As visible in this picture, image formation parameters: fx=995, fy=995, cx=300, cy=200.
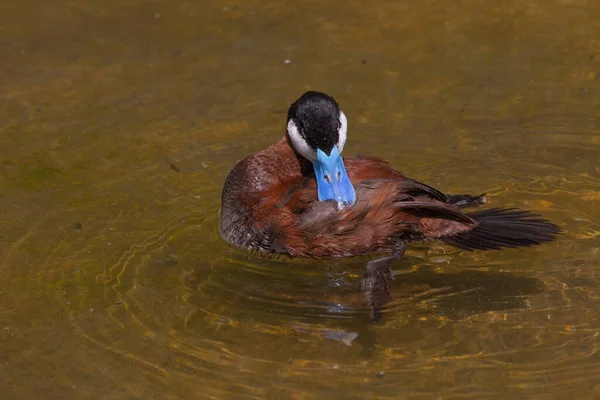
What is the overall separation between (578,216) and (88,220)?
9.01ft

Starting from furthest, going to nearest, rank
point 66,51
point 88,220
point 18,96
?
point 66,51, point 18,96, point 88,220

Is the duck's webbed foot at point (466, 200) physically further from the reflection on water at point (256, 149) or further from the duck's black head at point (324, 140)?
the duck's black head at point (324, 140)

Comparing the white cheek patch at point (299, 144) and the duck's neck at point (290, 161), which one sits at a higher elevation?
the white cheek patch at point (299, 144)

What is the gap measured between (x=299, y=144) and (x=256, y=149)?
95 centimetres

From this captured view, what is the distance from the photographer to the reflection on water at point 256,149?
4434 millimetres

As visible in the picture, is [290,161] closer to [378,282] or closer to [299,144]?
[299,144]

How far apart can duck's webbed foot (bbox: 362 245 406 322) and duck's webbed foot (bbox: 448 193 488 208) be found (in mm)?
553

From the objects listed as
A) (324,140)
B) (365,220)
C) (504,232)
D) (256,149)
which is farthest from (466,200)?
(256,149)

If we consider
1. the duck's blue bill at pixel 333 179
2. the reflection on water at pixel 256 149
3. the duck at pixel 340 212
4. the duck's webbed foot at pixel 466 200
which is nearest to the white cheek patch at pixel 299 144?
the duck at pixel 340 212

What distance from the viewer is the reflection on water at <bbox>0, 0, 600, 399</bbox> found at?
4434mm

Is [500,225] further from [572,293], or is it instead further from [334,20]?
[334,20]

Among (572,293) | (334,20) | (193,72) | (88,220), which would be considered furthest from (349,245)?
(334,20)

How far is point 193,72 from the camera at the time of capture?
23.9 feet

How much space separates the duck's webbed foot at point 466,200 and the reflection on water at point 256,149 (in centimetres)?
24
